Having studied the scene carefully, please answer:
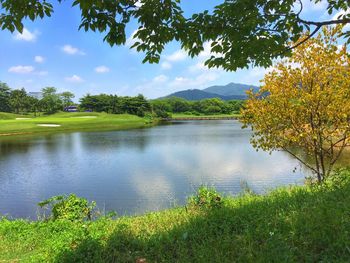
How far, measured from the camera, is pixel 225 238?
4.67 metres

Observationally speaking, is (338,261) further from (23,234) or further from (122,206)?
(122,206)

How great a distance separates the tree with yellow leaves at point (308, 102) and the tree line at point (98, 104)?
259 feet

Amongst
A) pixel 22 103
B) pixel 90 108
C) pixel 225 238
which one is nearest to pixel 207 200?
pixel 225 238

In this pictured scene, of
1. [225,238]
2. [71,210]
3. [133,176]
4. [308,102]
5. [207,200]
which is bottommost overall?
[133,176]

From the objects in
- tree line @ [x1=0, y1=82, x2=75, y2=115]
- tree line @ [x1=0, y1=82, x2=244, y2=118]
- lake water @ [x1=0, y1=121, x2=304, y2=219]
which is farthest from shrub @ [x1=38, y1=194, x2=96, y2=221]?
tree line @ [x1=0, y1=82, x2=75, y2=115]

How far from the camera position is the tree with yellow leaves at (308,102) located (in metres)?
9.35

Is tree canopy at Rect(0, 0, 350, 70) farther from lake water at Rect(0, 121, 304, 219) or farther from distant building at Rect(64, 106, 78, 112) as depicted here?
distant building at Rect(64, 106, 78, 112)

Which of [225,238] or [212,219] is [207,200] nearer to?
[212,219]

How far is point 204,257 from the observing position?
4.17 m

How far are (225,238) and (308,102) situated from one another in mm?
6465

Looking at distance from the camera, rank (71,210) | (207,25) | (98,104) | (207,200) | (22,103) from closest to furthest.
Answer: (207,25) → (207,200) → (71,210) → (22,103) → (98,104)

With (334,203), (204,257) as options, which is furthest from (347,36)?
(204,257)

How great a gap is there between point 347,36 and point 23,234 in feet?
23.2

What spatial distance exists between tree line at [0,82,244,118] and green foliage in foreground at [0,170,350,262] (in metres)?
84.3
